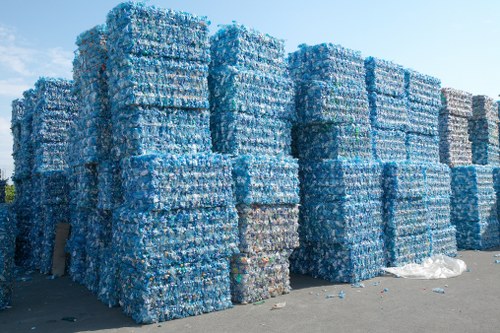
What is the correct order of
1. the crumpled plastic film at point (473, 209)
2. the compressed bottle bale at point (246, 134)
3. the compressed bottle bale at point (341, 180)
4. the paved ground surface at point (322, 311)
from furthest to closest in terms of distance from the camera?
the crumpled plastic film at point (473, 209)
the compressed bottle bale at point (341, 180)
the compressed bottle bale at point (246, 134)
the paved ground surface at point (322, 311)

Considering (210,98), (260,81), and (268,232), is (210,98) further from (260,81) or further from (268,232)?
(268,232)

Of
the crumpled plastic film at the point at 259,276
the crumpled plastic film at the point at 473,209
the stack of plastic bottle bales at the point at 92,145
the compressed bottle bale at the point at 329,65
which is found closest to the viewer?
the crumpled plastic film at the point at 259,276

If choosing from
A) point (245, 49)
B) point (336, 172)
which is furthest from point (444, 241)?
point (245, 49)

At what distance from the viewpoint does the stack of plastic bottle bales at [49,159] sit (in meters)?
12.5

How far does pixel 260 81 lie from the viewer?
9.38 meters

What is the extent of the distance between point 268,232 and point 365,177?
3.04 m

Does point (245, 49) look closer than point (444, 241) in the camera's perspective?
Yes

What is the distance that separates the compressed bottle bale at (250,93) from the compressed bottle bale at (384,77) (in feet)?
9.52

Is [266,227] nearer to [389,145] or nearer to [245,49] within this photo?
[245,49]

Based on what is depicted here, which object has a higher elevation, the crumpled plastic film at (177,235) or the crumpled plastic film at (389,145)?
the crumpled plastic film at (389,145)

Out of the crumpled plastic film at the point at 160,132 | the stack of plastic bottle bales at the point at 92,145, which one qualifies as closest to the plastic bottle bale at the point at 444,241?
the crumpled plastic film at the point at 160,132

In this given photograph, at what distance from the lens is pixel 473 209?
1459 centimetres

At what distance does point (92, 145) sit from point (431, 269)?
8.18 m

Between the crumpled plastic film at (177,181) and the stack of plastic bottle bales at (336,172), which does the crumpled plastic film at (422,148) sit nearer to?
the stack of plastic bottle bales at (336,172)
